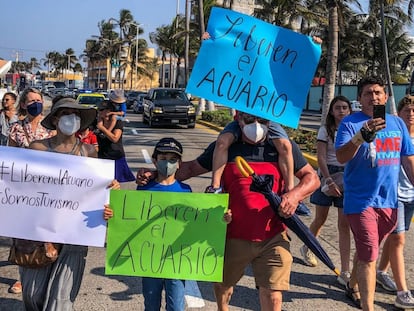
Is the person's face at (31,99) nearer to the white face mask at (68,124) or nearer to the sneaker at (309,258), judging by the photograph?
the white face mask at (68,124)

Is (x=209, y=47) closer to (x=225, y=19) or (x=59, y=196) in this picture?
(x=225, y=19)

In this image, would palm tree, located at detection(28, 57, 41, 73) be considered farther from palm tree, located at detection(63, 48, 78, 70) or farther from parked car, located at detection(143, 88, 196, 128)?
parked car, located at detection(143, 88, 196, 128)

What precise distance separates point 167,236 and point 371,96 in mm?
1774

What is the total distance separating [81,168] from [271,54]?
54.2 inches

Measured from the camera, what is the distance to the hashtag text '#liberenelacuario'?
3.06m

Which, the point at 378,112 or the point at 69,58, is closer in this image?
the point at 378,112

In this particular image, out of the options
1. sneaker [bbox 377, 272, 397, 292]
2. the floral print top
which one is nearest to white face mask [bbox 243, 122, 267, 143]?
the floral print top

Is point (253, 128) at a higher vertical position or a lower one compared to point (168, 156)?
higher

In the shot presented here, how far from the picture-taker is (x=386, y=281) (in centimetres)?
468

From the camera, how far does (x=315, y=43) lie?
10.7 ft

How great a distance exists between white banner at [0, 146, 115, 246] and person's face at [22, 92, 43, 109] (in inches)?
61.3

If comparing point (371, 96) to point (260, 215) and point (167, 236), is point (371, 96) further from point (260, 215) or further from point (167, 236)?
point (167, 236)

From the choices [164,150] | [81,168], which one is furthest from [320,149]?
[81,168]

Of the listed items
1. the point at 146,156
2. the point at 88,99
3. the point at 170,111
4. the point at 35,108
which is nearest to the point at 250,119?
the point at 35,108
